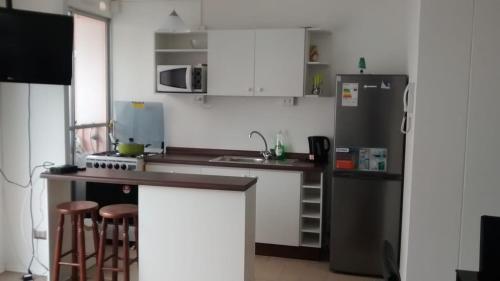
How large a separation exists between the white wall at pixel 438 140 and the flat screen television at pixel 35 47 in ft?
8.77

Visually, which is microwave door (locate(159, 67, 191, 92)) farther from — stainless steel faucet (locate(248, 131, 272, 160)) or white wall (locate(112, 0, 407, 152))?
stainless steel faucet (locate(248, 131, 272, 160))

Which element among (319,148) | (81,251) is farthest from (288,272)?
(81,251)

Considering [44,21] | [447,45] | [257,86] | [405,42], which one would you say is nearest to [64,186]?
[44,21]

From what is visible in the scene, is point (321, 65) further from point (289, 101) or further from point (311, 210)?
point (311, 210)

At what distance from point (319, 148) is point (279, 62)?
0.95 metres

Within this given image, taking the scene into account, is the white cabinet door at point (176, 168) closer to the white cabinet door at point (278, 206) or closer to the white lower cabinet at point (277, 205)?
the white lower cabinet at point (277, 205)

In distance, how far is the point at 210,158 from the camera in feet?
16.1

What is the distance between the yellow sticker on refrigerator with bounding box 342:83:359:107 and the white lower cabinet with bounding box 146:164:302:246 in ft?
2.66

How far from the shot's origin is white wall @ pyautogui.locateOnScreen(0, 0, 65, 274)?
3941mm

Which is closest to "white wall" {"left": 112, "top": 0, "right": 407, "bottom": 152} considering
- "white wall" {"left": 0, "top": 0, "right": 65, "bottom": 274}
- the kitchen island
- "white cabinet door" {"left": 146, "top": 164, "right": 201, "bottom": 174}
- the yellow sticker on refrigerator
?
"white cabinet door" {"left": 146, "top": 164, "right": 201, "bottom": 174}

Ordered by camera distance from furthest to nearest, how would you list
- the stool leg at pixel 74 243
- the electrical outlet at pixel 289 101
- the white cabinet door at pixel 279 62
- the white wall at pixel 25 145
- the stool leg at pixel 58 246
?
the electrical outlet at pixel 289 101, the white cabinet door at pixel 279 62, the white wall at pixel 25 145, the stool leg at pixel 74 243, the stool leg at pixel 58 246

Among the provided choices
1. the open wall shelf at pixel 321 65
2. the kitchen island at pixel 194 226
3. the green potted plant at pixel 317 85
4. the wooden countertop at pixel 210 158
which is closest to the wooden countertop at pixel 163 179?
the kitchen island at pixel 194 226

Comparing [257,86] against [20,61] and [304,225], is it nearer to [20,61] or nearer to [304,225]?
[304,225]

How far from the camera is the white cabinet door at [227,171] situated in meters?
4.52
